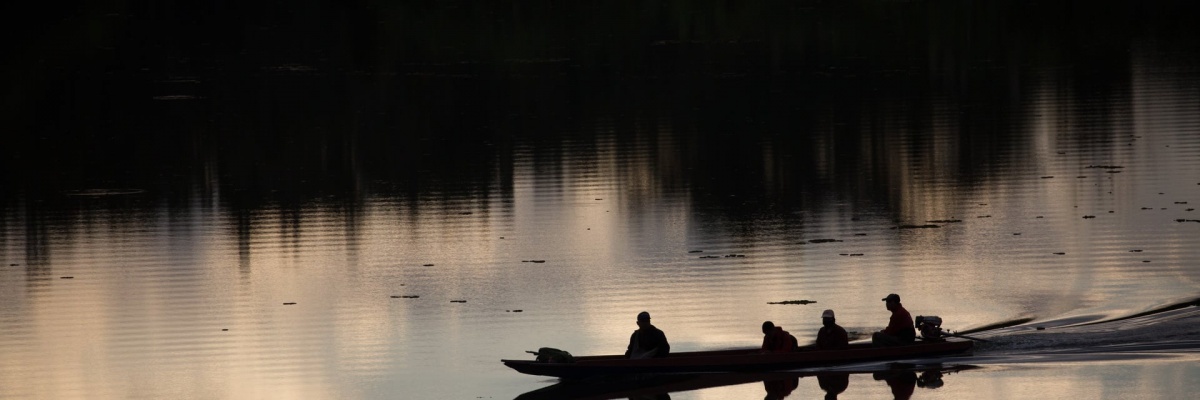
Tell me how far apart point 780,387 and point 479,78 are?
36102 millimetres

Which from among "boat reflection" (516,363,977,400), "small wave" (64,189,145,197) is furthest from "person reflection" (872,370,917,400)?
"small wave" (64,189,145,197)

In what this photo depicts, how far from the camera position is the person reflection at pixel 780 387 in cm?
2114

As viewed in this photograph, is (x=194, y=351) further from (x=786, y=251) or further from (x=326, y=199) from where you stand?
(x=326, y=199)

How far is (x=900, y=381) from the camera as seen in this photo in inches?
851

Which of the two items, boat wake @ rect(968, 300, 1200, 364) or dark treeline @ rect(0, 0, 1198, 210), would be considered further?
dark treeline @ rect(0, 0, 1198, 210)

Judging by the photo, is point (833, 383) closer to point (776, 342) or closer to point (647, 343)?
point (776, 342)

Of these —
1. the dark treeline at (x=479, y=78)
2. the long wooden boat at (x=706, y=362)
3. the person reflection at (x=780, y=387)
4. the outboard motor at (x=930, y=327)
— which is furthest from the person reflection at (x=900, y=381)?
the dark treeline at (x=479, y=78)

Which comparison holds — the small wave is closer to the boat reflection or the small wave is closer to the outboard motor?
the boat reflection

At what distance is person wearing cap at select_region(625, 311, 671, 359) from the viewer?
862 inches

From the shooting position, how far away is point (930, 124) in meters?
43.6

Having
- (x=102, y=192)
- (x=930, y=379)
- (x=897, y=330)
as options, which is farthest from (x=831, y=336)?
(x=102, y=192)

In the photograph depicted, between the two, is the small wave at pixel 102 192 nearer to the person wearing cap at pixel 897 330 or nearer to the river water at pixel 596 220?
the river water at pixel 596 220

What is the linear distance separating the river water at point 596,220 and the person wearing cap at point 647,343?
57cm

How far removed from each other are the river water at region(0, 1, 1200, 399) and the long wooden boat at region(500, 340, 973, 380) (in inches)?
8.3
